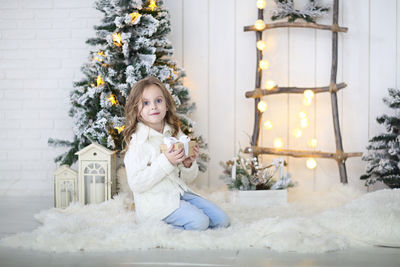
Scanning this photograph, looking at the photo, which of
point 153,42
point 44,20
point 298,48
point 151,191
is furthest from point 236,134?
point 44,20

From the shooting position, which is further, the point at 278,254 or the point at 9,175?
the point at 9,175

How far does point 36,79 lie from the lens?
3.41 m

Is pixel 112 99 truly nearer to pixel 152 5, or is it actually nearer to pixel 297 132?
pixel 152 5

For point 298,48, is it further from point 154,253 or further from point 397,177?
point 154,253

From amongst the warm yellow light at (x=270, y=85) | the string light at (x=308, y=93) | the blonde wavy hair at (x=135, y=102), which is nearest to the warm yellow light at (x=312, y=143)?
the string light at (x=308, y=93)

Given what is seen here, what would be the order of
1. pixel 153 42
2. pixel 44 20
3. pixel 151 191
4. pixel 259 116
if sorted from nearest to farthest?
Result: pixel 151 191 → pixel 153 42 → pixel 259 116 → pixel 44 20

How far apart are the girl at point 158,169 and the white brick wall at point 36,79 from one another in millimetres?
1289

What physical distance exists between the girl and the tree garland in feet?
4.26

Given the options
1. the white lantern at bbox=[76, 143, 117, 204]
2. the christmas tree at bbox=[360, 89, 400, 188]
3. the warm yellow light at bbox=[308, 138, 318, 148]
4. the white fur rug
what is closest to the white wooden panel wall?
the warm yellow light at bbox=[308, 138, 318, 148]

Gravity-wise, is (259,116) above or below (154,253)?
above

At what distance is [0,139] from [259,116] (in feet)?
6.10

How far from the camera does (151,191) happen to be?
85.2 inches

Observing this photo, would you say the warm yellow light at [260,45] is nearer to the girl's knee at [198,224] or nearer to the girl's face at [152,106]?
the girl's face at [152,106]

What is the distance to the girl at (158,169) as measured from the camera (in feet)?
6.89
